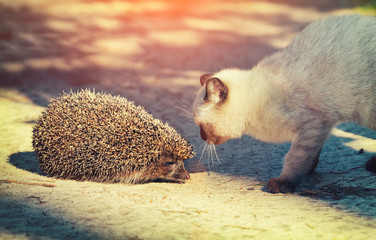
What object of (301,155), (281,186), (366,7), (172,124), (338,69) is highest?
(366,7)

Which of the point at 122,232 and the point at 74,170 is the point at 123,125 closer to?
the point at 74,170

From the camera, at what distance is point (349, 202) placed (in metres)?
3.53

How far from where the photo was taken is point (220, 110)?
13.6 ft

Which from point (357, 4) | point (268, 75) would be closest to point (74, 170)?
point (268, 75)

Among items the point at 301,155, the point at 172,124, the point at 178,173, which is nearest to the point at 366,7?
the point at 172,124

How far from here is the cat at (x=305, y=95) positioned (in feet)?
12.9

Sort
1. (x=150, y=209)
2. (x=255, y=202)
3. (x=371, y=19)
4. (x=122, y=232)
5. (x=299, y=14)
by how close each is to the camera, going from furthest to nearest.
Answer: (x=299, y=14)
(x=371, y=19)
(x=255, y=202)
(x=150, y=209)
(x=122, y=232)

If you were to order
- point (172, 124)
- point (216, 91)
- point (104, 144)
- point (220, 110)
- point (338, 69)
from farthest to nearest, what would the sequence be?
1. point (172, 124)
2. point (104, 144)
3. point (220, 110)
4. point (216, 91)
5. point (338, 69)

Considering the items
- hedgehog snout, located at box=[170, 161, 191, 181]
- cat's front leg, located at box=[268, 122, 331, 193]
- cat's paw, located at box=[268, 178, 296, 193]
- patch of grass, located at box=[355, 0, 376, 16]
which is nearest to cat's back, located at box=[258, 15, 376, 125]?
cat's front leg, located at box=[268, 122, 331, 193]

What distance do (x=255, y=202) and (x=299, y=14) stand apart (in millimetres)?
11086

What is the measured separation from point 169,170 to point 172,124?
6.60 feet

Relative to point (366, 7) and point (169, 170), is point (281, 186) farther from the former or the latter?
point (366, 7)

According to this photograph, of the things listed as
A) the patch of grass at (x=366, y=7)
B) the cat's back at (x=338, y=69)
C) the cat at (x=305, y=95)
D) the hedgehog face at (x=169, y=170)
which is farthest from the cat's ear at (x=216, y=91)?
the patch of grass at (x=366, y=7)

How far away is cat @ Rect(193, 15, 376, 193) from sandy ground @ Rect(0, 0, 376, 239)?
1.87 ft
